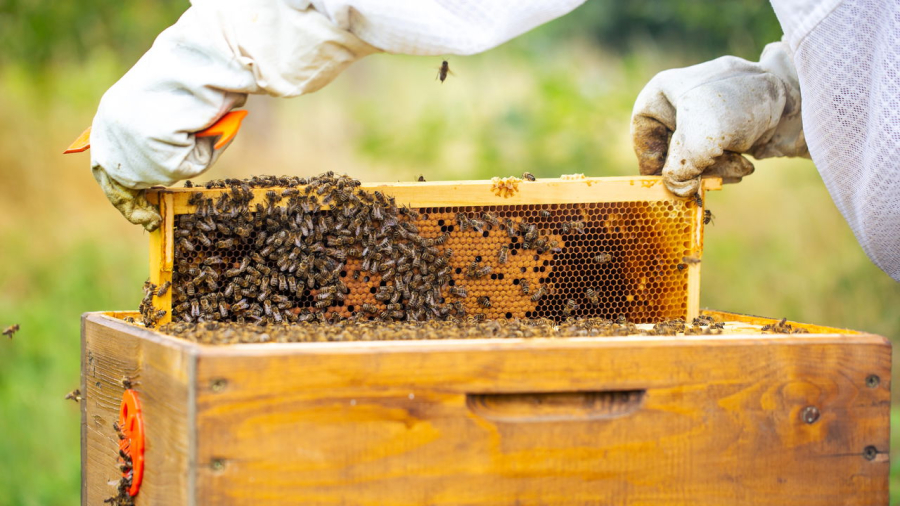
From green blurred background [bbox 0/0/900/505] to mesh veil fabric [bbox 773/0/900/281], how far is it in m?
3.94

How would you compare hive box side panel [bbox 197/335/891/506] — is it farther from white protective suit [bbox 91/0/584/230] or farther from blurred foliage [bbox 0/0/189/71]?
blurred foliage [bbox 0/0/189/71]

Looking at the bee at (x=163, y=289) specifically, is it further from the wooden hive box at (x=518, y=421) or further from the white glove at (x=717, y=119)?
the white glove at (x=717, y=119)

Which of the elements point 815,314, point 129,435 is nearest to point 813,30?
point 129,435

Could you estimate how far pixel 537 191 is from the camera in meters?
2.82

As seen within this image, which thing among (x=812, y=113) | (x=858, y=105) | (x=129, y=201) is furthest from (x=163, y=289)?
(x=858, y=105)

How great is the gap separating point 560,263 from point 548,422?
115 cm

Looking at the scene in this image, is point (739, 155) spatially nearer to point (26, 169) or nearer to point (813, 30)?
point (813, 30)

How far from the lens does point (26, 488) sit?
5.30m

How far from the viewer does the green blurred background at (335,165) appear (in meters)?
6.74

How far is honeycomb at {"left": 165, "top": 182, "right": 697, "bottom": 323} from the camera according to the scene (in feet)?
9.20

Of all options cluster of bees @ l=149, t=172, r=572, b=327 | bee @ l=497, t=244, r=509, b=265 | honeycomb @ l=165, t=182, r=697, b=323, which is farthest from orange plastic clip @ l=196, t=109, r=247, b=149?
bee @ l=497, t=244, r=509, b=265

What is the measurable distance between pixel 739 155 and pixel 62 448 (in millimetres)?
5237

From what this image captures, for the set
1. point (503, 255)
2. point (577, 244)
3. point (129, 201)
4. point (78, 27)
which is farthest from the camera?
point (78, 27)

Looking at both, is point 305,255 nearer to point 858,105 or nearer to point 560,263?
point 560,263
